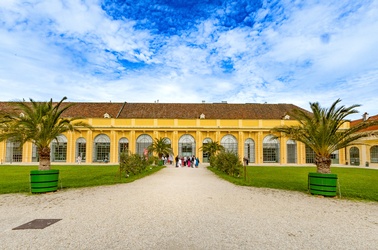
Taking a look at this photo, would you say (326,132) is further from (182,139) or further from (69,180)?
(182,139)

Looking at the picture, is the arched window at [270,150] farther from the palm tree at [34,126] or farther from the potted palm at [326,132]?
the palm tree at [34,126]

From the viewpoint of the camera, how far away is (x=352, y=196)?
31.3 ft

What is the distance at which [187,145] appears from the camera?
3791 cm

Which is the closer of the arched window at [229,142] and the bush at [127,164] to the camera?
the bush at [127,164]

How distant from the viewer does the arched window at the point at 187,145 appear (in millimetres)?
37750

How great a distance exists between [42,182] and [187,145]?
94.1 ft

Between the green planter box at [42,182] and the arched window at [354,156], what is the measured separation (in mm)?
40116

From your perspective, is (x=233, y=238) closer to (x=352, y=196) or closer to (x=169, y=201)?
(x=169, y=201)

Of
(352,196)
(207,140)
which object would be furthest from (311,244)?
(207,140)

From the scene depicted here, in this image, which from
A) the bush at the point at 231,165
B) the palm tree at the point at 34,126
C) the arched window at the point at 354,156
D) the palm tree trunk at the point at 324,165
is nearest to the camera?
the palm tree trunk at the point at 324,165

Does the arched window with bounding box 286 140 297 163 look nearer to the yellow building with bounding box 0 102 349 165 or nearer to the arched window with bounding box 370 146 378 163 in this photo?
the yellow building with bounding box 0 102 349 165

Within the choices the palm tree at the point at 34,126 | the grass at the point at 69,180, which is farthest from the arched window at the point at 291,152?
the palm tree at the point at 34,126

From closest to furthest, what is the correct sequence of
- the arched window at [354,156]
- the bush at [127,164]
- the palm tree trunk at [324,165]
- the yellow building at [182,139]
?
1. the palm tree trunk at [324,165]
2. the bush at [127,164]
3. the arched window at [354,156]
4. the yellow building at [182,139]

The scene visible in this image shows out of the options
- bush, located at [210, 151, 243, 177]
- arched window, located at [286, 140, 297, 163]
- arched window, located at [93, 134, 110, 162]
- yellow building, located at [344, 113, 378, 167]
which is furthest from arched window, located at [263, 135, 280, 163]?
arched window, located at [93, 134, 110, 162]
